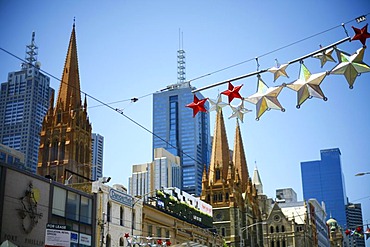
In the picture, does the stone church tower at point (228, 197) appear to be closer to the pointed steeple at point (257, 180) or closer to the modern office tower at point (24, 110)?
the pointed steeple at point (257, 180)

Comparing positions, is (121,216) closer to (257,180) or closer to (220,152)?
(220,152)

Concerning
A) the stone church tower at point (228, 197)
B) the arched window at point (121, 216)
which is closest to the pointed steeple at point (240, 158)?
the stone church tower at point (228, 197)

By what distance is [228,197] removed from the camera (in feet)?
306

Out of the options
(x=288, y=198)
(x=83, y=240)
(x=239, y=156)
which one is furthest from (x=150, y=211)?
(x=288, y=198)

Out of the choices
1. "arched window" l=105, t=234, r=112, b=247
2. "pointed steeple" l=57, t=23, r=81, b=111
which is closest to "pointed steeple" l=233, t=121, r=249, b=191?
"pointed steeple" l=57, t=23, r=81, b=111

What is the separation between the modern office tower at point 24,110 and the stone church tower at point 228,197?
8878 centimetres

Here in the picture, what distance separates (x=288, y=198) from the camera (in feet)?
613

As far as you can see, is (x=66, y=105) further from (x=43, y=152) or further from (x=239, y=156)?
(x=239, y=156)

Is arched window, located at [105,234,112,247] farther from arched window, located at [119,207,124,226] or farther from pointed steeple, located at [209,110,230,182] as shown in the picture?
pointed steeple, located at [209,110,230,182]

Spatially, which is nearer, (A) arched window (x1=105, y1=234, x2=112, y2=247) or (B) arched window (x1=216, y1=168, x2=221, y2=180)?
(A) arched window (x1=105, y1=234, x2=112, y2=247)

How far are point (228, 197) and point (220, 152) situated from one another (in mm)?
10555

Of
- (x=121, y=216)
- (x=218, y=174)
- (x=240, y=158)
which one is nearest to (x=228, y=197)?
(x=218, y=174)

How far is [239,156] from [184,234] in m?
59.2

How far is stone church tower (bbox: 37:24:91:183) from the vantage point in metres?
92.2
